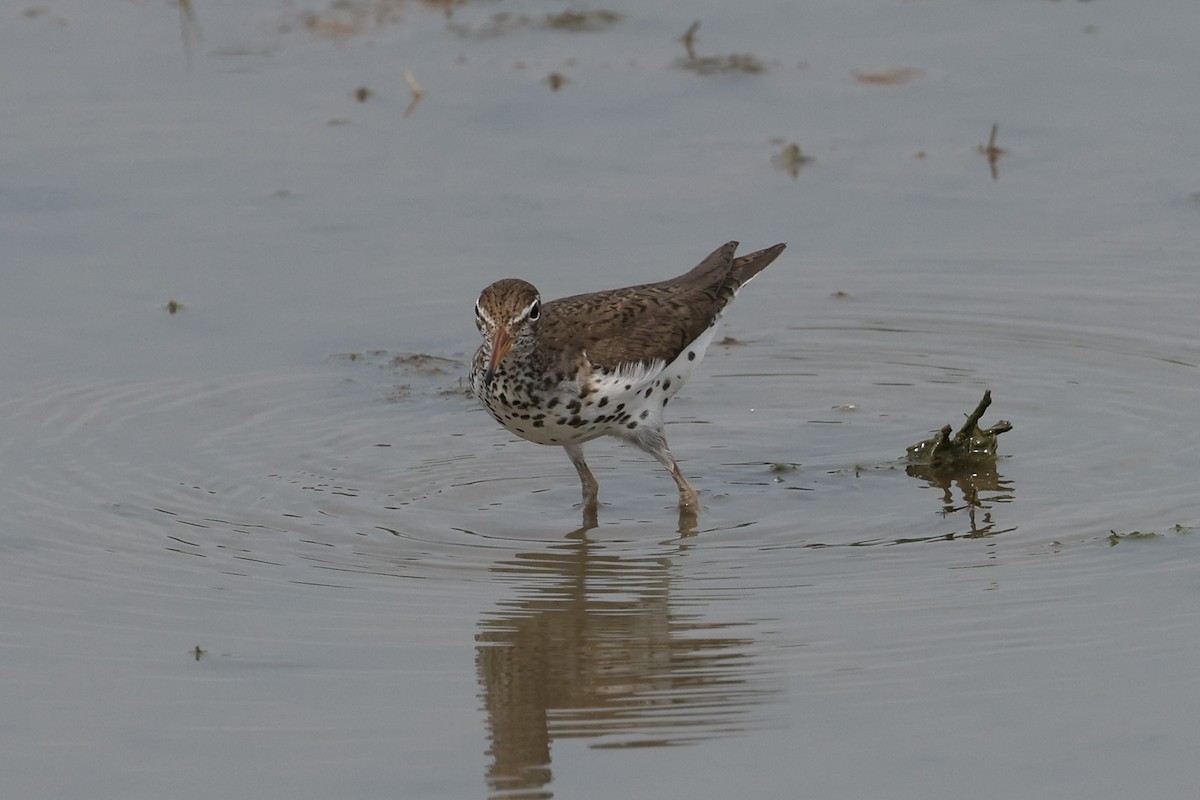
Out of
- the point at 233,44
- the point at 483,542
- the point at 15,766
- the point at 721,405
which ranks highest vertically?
the point at 233,44

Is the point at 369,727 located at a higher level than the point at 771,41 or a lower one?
lower

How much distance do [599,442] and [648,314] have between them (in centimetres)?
138

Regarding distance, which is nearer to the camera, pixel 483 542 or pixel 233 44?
pixel 483 542

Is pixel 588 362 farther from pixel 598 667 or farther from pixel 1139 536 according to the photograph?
pixel 1139 536

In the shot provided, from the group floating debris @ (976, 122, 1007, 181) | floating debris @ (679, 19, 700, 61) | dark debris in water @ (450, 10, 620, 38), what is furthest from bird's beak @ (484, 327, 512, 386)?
dark debris in water @ (450, 10, 620, 38)

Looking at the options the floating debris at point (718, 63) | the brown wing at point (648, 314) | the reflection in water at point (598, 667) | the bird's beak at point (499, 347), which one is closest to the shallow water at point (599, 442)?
the reflection in water at point (598, 667)

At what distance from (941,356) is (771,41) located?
5340 millimetres

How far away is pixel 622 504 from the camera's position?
9.96 meters

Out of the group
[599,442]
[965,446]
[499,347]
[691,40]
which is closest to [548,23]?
[691,40]

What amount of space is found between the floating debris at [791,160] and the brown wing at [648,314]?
2584 millimetres

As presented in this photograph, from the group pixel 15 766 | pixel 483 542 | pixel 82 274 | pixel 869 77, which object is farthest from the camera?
pixel 869 77

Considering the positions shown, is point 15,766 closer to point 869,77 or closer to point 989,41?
point 869,77

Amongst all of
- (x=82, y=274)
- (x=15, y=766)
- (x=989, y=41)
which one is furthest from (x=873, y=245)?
(x=15, y=766)

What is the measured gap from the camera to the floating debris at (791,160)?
1376 centimetres
